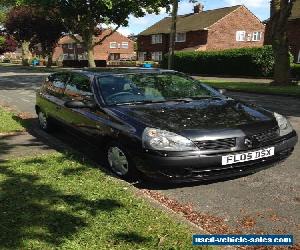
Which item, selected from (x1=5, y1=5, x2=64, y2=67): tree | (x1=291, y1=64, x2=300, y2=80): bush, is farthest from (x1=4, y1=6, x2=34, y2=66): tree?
(x1=291, y1=64, x2=300, y2=80): bush

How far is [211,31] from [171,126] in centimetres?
4799

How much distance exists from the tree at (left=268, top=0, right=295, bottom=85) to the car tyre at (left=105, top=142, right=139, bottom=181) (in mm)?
16941

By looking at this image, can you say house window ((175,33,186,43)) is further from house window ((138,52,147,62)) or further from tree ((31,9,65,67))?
tree ((31,9,65,67))

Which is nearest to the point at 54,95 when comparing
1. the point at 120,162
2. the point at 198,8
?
the point at 120,162

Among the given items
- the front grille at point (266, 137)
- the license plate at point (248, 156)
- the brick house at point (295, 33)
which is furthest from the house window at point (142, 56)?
the license plate at point (248, 156)

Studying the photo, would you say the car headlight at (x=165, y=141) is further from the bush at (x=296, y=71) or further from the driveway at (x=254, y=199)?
the bush at (x=296, y=71)

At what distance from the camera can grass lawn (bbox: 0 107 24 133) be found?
9113 millimetres

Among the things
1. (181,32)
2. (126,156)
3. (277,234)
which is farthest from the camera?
(181,32)

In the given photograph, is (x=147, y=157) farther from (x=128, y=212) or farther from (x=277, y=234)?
(x=277, y=234)

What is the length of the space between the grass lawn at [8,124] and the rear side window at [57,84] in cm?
126

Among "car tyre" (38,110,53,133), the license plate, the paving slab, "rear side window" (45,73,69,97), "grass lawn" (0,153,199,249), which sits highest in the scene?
"rear side window" (45,73,69,97)

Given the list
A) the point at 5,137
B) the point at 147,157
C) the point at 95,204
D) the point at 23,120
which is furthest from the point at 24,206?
the point at 23,120

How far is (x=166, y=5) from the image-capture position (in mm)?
39000

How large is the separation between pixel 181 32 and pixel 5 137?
157 ft
